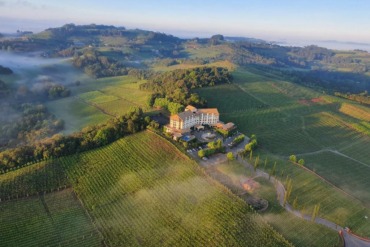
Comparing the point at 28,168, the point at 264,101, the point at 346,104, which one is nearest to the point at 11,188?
the point at 28,168

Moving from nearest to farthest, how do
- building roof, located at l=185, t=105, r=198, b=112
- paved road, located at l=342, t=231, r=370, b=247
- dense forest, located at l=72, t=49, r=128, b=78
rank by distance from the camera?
paved road, located at l=342, t=231, r=370, b=247 < building roof, located at l=185, t=105, r=198, b=112 < dense forest, located at l=72, t=49, r=128, b=78

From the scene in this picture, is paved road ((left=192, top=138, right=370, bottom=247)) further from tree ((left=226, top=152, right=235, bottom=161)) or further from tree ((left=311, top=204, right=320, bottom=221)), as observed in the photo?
tree ((left=226, top=152, right=235, bottom=161))

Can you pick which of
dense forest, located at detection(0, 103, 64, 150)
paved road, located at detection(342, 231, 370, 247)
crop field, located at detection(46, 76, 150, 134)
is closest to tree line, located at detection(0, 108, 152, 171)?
crop field, located at detection(46, 76, 150, 134)

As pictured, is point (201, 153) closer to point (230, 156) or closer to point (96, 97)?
point (230, 156)

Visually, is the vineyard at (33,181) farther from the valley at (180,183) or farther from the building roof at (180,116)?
the building roof at (180,116)

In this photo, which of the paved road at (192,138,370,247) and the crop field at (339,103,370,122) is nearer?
the paved road at (192,138,370,247)

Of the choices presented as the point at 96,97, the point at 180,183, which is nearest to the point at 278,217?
the point at 180,183

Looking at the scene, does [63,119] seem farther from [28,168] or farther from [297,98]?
[297,98]
